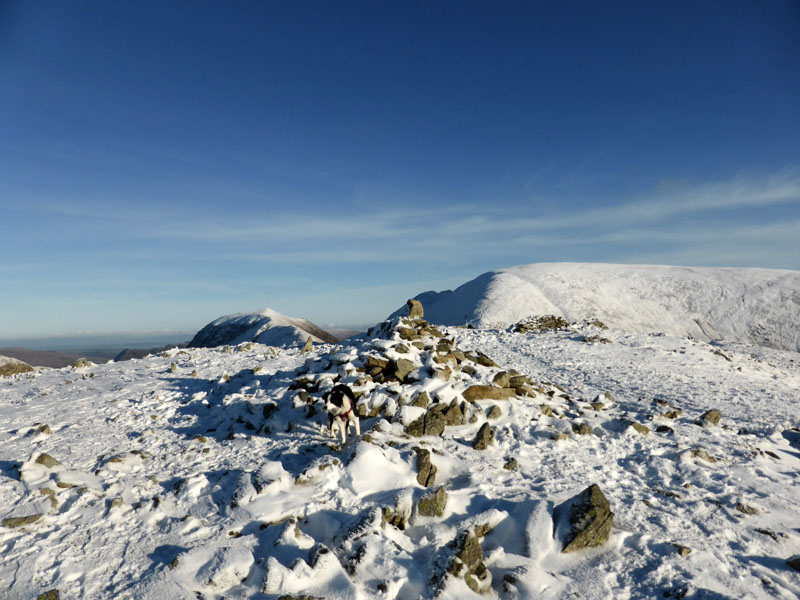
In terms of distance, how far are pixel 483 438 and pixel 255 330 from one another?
203 feet

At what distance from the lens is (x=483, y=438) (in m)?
8.98

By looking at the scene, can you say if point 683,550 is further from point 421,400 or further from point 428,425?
point 421,400

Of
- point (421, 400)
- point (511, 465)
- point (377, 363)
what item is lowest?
point (511, 465)

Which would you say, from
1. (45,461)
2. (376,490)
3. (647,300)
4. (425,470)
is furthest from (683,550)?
(647,300)

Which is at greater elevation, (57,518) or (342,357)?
(342,357)

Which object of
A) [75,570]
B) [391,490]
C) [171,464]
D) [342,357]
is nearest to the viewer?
[75,570]

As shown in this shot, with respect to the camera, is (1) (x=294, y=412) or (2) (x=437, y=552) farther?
(1) (x=294, y=412)

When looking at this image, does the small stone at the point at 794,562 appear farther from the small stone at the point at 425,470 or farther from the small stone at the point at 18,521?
the small stone at the point at 18,521

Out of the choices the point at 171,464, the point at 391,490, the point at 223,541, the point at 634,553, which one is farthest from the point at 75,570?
the point at 634,553

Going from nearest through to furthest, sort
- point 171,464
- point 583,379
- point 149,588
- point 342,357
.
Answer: point 149,588 → point 171,464 → point 342,357 → point 583,379

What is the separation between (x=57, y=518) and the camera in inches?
249

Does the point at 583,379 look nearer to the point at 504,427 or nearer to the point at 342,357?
the point at 504,427

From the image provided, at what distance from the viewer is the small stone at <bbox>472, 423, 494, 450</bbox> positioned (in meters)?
8.87

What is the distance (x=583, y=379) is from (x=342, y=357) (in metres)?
10.9
